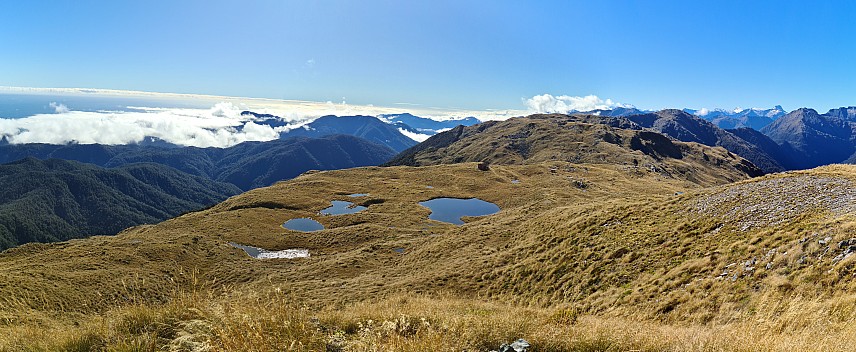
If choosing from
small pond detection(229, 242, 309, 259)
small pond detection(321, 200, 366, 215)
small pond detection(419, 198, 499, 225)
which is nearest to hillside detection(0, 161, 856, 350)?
small pond detection(229, 242, 309, 259)

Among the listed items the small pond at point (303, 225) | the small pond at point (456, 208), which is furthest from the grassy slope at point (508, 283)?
the small pond at point (456, 208)

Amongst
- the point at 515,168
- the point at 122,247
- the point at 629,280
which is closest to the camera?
the point at 629,280

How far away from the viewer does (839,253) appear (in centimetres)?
1469

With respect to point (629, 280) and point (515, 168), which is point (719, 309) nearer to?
point (629, 280)

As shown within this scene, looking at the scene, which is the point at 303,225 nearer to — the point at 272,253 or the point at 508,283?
the point at 272,253

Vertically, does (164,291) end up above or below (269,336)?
below

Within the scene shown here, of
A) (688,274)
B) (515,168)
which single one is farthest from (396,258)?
(515,168)

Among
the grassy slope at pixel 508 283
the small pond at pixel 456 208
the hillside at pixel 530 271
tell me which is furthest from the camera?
the small pond at pixel 456 208

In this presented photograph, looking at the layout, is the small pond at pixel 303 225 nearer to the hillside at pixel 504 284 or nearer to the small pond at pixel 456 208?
the hillside at pixel 504 284

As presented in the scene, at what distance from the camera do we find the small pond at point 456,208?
7994 cm

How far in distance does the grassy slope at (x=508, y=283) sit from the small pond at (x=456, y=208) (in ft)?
62.0

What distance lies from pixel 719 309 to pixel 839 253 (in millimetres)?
5216

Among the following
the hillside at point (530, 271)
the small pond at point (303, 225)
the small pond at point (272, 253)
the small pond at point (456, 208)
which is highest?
the hillside at point (530, 271)

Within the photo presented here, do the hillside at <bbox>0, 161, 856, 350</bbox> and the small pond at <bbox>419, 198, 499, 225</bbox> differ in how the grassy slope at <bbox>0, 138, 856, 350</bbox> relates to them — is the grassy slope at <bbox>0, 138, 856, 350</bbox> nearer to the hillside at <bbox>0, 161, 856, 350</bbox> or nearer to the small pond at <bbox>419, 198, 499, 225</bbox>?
the hillside at <bbox>0, 161, 856, 350</bbox>
